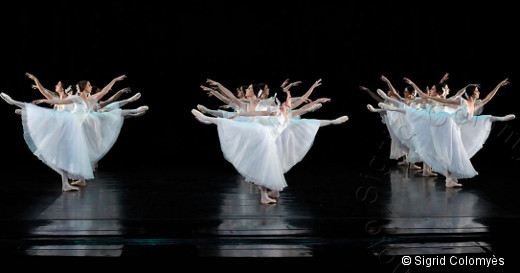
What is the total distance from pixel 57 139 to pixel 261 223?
2.68 meters

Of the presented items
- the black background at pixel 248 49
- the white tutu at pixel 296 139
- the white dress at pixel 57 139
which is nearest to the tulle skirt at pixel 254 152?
the white tutu at pixel 296 139

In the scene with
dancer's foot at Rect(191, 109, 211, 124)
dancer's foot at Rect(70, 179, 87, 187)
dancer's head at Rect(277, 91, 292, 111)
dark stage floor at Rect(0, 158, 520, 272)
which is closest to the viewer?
dark stage floor at Rect(0, 158, 520, 272)

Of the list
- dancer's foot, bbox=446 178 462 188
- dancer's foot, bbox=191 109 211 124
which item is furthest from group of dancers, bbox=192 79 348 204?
dancer's foot, bbox=446 178 462 188

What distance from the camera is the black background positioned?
1071 cm

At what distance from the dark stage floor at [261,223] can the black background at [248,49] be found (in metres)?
3.49

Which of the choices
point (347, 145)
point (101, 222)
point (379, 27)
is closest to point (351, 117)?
point (347, 145)

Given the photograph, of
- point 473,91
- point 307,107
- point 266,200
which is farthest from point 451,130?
point 266,200

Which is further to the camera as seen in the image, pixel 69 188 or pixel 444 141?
pixel 444 141

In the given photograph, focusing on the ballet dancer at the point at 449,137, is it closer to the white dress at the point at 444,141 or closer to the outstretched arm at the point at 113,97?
the white dress at the point at 444,141

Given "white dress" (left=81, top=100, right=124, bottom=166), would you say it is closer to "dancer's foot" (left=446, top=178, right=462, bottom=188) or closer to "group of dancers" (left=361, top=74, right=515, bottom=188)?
"group of dancers" (left=361, top=74, right=515, bottom=188)

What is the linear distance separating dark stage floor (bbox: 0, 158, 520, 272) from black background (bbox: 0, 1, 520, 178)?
3.49 meters

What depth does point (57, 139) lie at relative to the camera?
6.84m

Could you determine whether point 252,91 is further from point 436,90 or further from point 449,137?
point 436,90

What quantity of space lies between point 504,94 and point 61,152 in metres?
7.53
